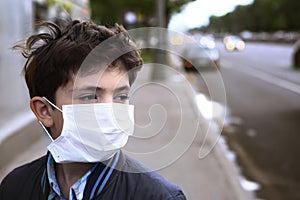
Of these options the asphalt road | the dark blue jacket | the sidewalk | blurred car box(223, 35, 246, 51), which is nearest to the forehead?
the sidewalk

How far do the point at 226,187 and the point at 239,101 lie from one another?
955cm

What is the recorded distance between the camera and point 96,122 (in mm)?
1581

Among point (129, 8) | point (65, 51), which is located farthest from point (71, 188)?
point (129, 8)

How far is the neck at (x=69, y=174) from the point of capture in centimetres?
158

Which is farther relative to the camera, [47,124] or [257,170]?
[257,170]

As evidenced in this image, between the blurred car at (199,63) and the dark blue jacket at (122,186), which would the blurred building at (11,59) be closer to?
the blurred car at (199,63)

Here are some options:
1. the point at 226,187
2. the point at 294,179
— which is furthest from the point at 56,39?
the point at 294,179

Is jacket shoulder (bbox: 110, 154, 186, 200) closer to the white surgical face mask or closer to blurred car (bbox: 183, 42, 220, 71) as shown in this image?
the white surgical face mask

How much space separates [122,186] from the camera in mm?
1468

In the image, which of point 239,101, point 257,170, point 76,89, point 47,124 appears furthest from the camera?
point 239,101

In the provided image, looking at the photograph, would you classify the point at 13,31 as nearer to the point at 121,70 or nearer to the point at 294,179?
the point at 294,179

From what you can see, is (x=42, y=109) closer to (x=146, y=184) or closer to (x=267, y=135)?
(x=146, y=184)

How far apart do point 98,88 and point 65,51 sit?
0.15 metres

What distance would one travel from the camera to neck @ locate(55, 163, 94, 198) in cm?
158
